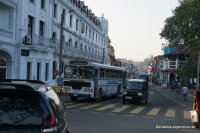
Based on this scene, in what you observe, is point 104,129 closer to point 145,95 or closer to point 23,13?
point 145,95

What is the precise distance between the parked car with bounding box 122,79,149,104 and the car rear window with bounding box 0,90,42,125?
24595 mm

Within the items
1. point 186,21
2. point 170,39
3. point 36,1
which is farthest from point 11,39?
point 170,39

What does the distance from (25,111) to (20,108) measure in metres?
0.09

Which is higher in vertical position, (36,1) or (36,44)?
(36,1)

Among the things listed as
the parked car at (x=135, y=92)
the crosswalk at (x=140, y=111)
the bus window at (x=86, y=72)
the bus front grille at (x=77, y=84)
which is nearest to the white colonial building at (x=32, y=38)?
the bus front grille at (x=77, y=84)

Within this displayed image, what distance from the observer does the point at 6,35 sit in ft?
103

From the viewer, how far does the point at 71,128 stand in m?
14.2

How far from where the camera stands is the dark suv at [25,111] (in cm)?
565

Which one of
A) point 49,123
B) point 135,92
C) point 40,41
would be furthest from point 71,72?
point 49,123

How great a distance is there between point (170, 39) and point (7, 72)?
35.8 meters

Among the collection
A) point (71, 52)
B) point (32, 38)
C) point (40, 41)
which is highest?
point (32, 38)

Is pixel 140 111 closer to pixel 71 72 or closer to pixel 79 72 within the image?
pixel 79 72

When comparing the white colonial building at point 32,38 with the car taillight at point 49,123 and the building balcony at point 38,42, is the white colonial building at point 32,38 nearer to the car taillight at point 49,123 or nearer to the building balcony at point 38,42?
the building balcony at point 38,42

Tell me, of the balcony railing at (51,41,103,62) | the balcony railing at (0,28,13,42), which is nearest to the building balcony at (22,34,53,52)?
the balcony railing at (0,28,13,42)
